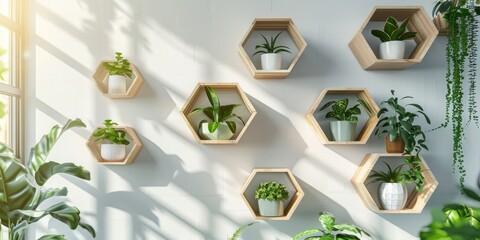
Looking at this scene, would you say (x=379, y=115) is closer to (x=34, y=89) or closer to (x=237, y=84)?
(x=237, y=84)

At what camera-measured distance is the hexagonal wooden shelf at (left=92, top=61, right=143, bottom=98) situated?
2524mm

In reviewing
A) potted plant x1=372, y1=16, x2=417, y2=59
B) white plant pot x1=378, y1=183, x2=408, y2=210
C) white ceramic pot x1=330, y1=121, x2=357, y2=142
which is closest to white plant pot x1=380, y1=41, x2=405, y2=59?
potted plant x1=372, y1=16, x2=417, y2=59

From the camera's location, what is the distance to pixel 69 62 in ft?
8.73

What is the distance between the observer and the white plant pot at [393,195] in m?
2.44

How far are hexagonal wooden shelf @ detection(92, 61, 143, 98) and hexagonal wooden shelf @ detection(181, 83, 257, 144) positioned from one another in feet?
1.09

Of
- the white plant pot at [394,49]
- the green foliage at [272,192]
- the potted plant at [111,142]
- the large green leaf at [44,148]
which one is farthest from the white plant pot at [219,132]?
the white plant pot at [394,49]

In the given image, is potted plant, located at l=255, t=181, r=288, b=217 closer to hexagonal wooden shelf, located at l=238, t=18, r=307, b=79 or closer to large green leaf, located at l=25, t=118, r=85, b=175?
hexagonal wooden shelf, located at l=238, t=18, r=307, b=79

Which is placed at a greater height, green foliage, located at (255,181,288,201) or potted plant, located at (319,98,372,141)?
potted plant, located at (319,98,372,141)

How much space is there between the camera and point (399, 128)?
2.46m

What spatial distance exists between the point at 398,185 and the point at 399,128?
0.33m

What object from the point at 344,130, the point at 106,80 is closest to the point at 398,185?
the point at 344,130

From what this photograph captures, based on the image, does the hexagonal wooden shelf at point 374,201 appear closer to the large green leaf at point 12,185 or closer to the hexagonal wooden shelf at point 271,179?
the hexagonal wooden shelf at point 271,179

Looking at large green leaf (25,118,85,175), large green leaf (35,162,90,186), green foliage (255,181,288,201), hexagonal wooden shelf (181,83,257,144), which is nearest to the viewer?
large green leaf (35,162,90,186)

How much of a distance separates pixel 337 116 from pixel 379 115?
0.24m
